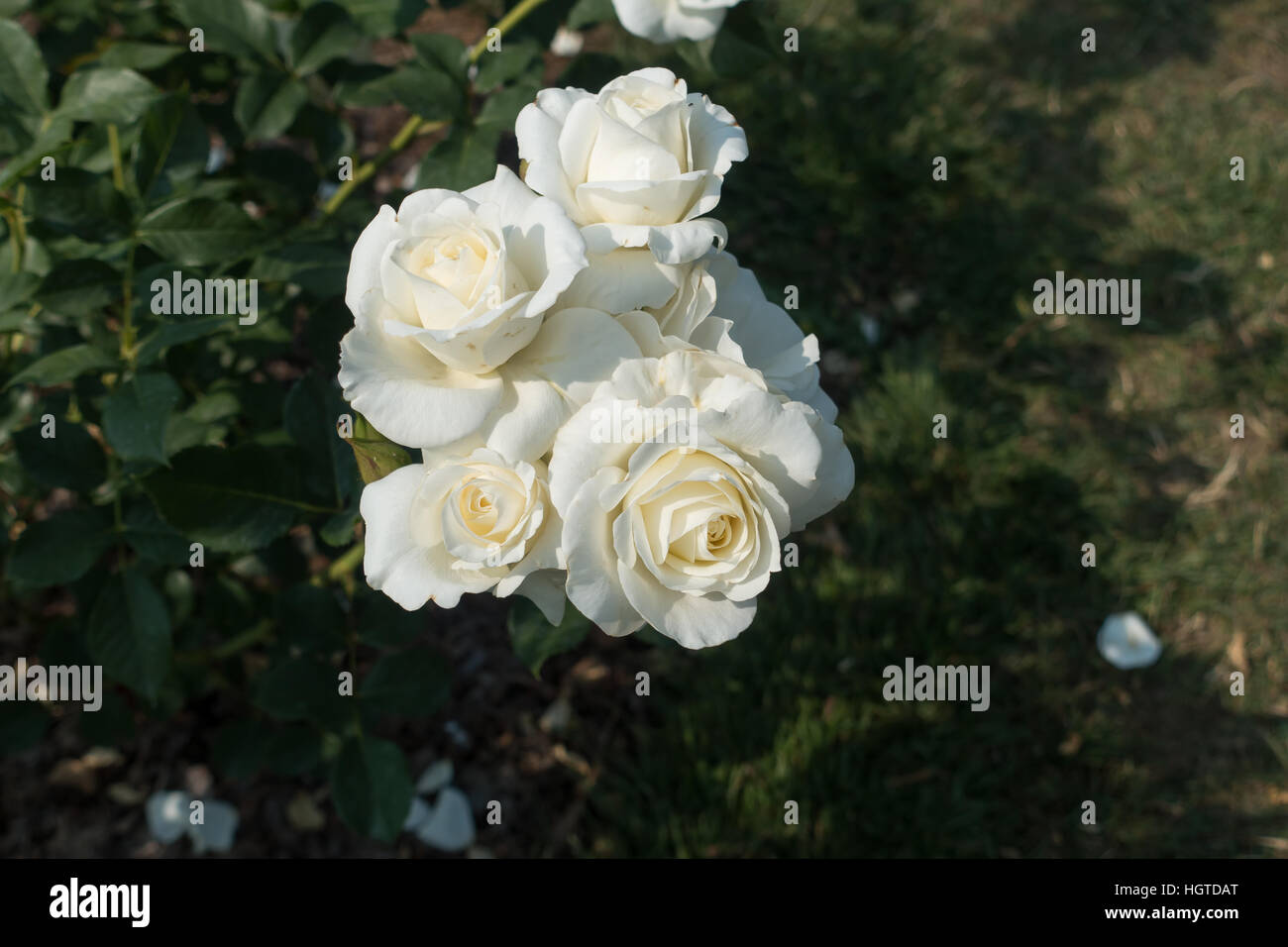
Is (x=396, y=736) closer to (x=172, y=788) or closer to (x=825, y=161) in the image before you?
(x=172, y=788)

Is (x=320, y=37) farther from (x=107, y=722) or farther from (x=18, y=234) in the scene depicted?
(x=107, y=722)

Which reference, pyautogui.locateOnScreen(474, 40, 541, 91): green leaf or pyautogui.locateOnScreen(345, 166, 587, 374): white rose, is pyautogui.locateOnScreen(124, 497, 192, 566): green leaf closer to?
pyautogui.locateOnScreen(345, 166, 587, 374): white rose

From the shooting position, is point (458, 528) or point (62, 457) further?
point (62, 457)

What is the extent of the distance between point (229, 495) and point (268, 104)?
28.4 inches

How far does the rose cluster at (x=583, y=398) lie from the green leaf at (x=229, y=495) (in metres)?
0.42

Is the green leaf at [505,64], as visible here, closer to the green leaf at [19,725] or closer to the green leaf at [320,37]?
the green leaf at [320,37]

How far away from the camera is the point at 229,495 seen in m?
1.38

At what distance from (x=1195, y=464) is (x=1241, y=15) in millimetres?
2061

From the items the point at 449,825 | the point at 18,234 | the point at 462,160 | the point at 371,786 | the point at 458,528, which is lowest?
the point at 449,825

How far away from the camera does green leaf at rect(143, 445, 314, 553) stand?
1.33 m

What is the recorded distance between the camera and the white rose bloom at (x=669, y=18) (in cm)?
139
